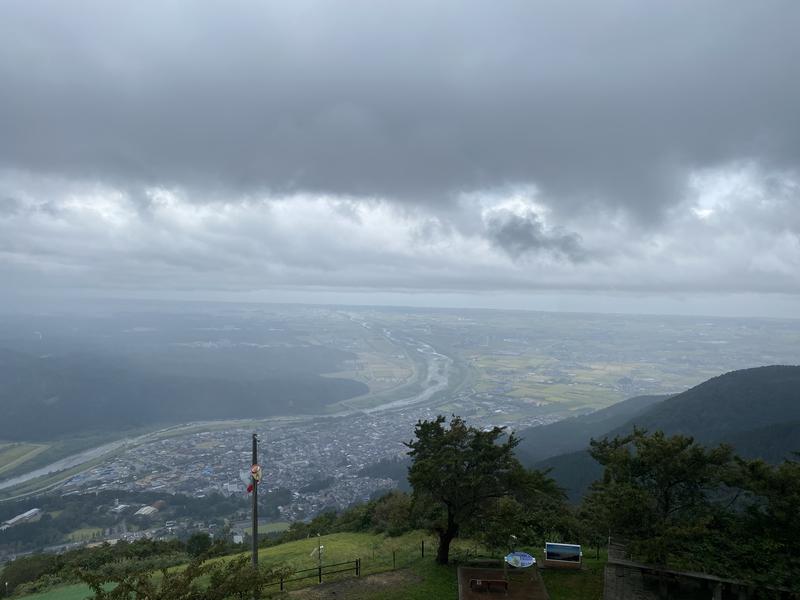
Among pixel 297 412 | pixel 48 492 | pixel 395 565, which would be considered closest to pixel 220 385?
pixel 297 412

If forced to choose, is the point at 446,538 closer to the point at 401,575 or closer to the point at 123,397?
the point at 401,575

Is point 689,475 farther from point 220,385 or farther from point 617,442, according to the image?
point 220,385

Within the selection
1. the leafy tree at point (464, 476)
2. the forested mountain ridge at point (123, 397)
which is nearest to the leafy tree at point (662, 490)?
the leafy tree at point (464, 476)

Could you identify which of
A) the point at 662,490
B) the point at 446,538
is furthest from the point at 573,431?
the point at 446,538

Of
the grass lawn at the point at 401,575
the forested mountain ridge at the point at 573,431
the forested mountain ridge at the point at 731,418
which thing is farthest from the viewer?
the forested mountain ridge at the point at 573,431

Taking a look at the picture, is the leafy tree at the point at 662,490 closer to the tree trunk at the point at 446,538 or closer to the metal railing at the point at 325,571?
the tree trunk at the point at 446,538

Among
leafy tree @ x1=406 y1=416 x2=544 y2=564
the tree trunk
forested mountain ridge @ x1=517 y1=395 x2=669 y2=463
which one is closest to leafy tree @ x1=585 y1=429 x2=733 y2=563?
leafy tree @ x1=406 y1=416 x2=544 y2=564

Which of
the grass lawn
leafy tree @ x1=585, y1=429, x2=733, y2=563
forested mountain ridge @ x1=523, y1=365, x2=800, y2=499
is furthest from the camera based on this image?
forested mountain ridge @ x1=523, y1=365, x2=800, y2=499

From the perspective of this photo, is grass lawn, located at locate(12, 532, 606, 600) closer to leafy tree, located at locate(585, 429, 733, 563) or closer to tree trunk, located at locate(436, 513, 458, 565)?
tree trunk, located at locate(436, 513, 458, 565)

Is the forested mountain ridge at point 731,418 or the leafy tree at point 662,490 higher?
the leafy tree at point 662,490
